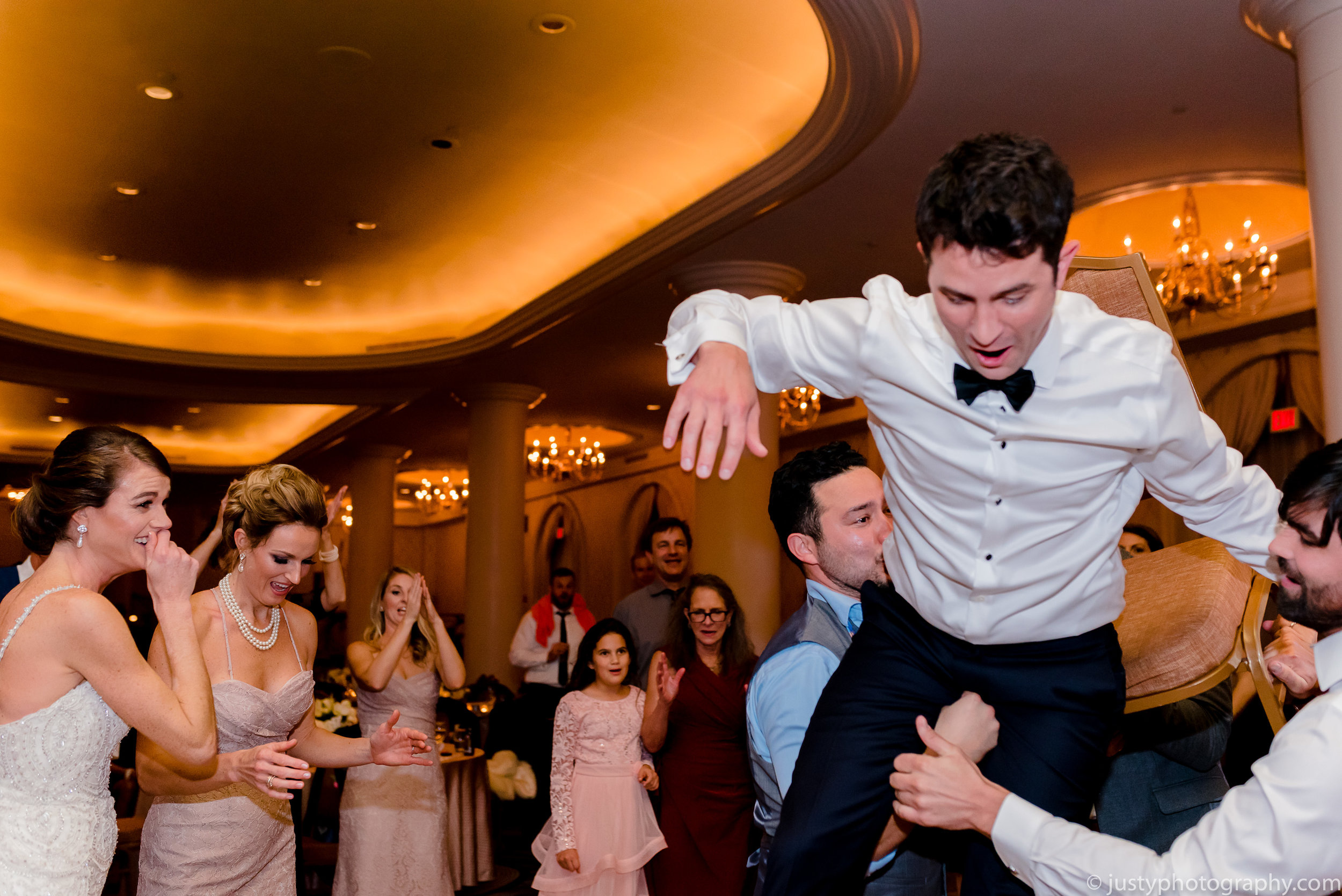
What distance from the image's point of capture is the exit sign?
8.09 m

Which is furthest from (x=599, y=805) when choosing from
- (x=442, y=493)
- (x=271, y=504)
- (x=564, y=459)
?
(x=442, y=493)

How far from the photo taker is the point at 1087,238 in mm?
7781

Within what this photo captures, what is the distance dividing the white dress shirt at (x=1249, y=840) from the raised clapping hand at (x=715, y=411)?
731 millimetres

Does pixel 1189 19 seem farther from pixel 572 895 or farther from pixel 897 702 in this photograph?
pixel 572 895

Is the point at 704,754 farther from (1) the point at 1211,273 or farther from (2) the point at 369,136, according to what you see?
(1) the point at 1211,273

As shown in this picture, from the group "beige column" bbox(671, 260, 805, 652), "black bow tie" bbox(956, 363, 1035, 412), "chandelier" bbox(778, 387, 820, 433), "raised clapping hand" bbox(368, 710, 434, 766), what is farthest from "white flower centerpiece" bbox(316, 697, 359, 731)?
"black bow tie" bbox(956, 363, 1035, 412)

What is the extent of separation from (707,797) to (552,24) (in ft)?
11.4

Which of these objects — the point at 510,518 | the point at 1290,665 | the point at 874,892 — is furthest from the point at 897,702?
the point at 510,518

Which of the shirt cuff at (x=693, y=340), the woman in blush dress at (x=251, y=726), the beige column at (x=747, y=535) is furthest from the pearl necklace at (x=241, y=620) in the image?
the beige column at (x=747, y=535)

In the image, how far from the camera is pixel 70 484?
249 cm

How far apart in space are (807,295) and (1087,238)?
1.98 m

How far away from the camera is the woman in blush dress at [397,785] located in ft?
16.4

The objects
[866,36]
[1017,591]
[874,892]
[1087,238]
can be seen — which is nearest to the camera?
[1017,591]

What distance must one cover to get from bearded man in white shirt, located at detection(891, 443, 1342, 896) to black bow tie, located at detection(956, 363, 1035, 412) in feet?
1.52
